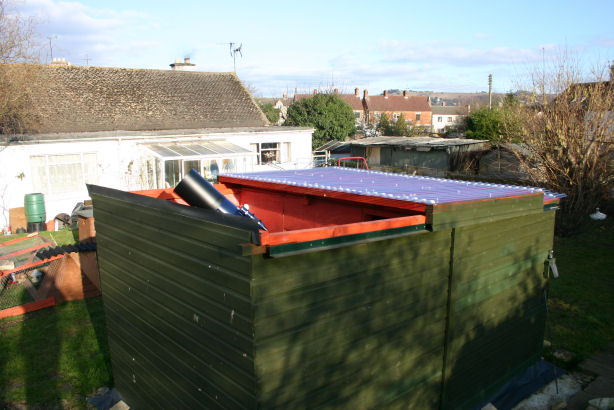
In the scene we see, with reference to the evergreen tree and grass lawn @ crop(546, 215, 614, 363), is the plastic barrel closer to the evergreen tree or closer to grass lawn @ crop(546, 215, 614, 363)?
grass lawn @ crop(546, 215, 614, 363)

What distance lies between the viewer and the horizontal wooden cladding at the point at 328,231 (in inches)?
99.3

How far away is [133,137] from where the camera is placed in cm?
1619

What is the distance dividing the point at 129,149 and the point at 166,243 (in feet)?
46.4

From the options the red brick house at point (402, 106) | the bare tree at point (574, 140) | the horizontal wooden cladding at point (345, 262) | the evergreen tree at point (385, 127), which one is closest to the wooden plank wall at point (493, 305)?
the horizontal wooden cladding at point (345, 262)

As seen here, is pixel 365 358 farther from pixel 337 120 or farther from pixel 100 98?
pixel 337 120

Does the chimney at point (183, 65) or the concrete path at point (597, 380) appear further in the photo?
the chimney at point (183, 65)

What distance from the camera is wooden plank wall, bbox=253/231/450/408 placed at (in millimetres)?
2686

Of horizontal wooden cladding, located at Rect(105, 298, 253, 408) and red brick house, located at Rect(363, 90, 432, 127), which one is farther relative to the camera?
red brick house, located at Rect(363, 90, 432, 127)

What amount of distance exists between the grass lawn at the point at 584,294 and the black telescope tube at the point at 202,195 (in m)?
5.12

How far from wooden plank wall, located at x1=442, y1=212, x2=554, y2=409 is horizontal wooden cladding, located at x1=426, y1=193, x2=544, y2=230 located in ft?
0.38

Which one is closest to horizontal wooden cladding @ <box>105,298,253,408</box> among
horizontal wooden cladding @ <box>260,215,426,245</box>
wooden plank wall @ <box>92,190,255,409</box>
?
wooden plank wall @ <box>92,190,255,409</box>

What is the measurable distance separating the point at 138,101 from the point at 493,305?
19.7 metres

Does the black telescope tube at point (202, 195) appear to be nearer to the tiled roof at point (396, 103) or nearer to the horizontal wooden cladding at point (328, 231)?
the horizontal wooden cladding at point (328, 231)

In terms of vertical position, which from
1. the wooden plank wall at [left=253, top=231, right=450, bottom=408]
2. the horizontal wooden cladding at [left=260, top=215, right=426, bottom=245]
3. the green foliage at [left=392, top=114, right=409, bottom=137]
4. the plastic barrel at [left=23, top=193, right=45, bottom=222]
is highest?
the green foliage at [left=392, top=114, right=409, bottom=137]
